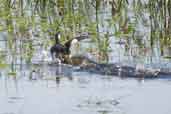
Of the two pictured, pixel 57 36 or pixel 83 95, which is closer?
pixel 83 95

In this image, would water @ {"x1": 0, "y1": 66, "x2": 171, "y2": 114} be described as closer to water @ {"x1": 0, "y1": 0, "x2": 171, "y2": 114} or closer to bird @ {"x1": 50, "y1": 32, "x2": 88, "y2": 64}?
water @ {"x1": 0, "y1": 0, "x2": 171, "y2": 114}

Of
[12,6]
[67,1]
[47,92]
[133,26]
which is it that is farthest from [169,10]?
[47,92]

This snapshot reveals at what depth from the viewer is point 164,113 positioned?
19.1 feet

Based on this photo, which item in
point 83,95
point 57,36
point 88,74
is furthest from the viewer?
point 57,36

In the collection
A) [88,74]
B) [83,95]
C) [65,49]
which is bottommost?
[83,95]

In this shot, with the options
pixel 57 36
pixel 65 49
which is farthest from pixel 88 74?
pixel 57 36

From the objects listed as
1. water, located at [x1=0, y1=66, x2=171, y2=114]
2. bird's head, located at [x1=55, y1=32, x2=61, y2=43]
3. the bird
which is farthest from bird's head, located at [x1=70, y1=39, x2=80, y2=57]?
water, located at [x1=0, y1=66, x2=171, y2=114]

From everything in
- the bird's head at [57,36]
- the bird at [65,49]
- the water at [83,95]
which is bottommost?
the water at [83,95]

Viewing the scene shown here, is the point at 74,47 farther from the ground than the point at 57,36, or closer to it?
closer to it

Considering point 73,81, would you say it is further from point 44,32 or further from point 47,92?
point 44,32

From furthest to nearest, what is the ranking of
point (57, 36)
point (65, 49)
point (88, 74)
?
point (57, 36)
point (65, 49)
point (88, 74)

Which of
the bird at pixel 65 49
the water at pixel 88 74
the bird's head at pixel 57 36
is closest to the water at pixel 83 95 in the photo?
the water at pixel 88 74

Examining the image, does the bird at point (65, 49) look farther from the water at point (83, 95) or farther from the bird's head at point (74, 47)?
the water at point (83, 95)

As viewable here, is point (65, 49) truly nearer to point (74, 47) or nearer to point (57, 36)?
point (74, 47)
